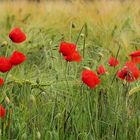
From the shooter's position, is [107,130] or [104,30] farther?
[104,30]

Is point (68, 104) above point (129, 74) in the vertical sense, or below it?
below

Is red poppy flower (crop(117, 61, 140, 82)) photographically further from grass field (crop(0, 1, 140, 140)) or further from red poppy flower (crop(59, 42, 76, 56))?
red poppy flower (crop(59, 42, 76, 56))

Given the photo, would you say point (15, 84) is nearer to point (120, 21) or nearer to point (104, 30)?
point (104, 30)

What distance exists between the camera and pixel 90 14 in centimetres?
328

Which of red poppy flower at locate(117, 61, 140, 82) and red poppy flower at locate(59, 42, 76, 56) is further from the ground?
red poppy flower at locate(59, 42, 76, 56)

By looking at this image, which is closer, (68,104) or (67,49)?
(67,49)

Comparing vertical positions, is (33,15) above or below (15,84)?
above

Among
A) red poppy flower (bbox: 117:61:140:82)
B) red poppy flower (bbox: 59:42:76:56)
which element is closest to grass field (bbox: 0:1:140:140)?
red poppy flower (bbox: 117:61:140:82)

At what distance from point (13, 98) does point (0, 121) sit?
0.36 m

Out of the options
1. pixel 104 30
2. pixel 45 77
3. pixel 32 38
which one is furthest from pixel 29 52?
pixel 45 77

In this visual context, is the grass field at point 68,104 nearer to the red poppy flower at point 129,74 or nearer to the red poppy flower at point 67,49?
the red poppy flower at point 129,74

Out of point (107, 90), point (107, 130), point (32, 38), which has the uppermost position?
point (32, 38)

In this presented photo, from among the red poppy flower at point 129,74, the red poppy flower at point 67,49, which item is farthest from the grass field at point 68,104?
the red poppy flower at point 67,49

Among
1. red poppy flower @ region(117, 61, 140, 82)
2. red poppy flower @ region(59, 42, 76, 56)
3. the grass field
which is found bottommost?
the grass field
